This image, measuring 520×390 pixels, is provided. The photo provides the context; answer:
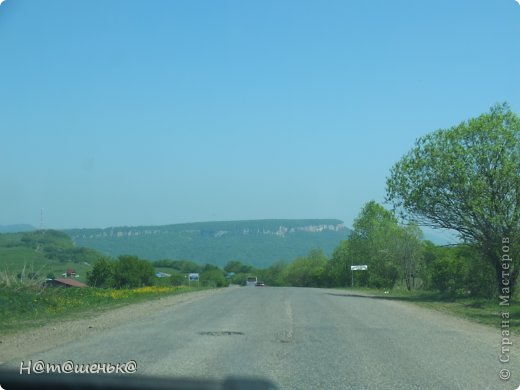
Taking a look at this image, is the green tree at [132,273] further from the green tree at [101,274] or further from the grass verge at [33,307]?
the grass verge at [33,307]

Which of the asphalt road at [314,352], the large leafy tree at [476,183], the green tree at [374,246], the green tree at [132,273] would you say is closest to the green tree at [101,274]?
the green tree at [132,273]

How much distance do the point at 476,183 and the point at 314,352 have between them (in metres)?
20.2

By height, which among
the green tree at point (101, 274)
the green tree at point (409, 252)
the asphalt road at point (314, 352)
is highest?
the green tree at point (409, 252)

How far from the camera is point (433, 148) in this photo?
32.5 meters

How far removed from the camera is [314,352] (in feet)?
39.5

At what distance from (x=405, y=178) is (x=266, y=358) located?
2430 centimetres

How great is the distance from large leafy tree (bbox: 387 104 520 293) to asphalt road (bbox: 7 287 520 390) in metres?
11.9

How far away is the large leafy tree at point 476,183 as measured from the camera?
29.4 m

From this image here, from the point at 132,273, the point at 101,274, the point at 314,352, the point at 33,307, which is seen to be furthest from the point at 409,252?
the point at 314,352

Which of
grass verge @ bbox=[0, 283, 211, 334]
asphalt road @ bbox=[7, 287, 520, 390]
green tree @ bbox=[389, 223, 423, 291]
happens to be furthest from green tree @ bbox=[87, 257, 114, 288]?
asphalt road @ bbox=[7, 287, 520, 390]

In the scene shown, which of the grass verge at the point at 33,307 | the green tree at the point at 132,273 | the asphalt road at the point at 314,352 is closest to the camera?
the asphalt road at the point at 314,352

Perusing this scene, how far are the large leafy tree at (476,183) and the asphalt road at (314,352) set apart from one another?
11878 millimetres

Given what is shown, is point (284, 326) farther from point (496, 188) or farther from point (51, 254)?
point (51, 254)

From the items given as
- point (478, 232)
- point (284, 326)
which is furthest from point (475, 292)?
point (284, 326)
